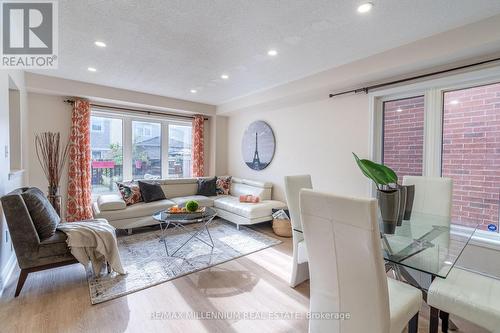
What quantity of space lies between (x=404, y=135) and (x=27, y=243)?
4179 millimetres

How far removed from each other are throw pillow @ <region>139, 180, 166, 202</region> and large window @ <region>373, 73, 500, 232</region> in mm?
3859

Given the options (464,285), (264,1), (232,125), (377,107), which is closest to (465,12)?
(377,107)

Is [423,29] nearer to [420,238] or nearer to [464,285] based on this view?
[420,238]

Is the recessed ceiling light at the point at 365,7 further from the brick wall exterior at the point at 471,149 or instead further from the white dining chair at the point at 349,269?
the white dining chair at the point at 349,269

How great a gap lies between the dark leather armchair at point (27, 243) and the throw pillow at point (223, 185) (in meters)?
3.11

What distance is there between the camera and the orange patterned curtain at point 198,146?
18.1 feet

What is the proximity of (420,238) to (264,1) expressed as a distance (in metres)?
2.18

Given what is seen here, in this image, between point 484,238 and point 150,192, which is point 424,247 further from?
point 150,192

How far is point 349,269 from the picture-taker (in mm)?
1137

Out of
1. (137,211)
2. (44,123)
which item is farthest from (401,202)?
(44,123)

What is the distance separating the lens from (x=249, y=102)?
4609mm

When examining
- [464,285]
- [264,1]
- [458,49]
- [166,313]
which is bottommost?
[166,313]

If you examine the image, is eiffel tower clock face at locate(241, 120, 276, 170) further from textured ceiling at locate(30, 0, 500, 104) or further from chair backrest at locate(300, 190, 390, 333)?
chair backrest at locate(300, 190, 390, 333)

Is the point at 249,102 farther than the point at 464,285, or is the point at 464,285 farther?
the point at 249,102
